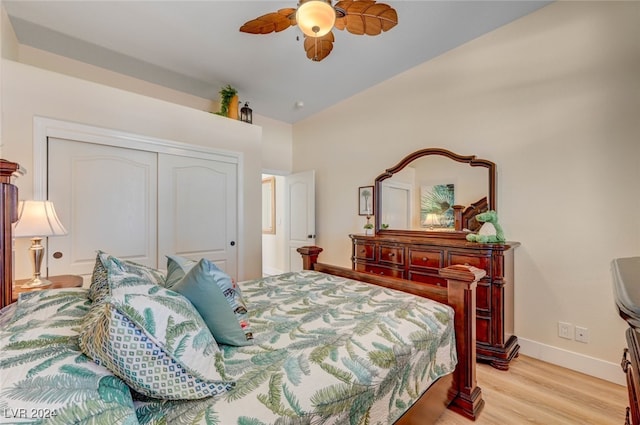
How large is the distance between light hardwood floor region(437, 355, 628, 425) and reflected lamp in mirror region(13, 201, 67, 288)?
110 inches

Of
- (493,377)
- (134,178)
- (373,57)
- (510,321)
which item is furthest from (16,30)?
(510,321)

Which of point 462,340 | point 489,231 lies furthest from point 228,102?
point 462,340

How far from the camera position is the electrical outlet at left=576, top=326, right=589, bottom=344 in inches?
84.6

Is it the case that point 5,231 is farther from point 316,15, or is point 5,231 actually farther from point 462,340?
point 462,340

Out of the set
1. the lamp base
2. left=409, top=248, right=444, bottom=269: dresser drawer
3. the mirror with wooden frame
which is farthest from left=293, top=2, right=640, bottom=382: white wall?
the lamp base

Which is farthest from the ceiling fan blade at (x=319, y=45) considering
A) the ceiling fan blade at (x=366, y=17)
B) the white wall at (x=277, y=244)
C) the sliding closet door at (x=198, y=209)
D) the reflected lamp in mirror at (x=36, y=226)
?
the white wall at (x=277, y=244)

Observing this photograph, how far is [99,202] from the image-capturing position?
2.53 meters

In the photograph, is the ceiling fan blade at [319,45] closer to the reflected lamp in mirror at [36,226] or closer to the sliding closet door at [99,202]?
the sliding closet door at [99,202]

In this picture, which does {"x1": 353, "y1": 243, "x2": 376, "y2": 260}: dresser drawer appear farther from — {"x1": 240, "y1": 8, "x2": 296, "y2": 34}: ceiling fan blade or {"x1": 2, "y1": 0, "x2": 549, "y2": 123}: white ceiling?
{"x1": 240, "y1": 8, "x2": 296, "y2": 34}: ceiling fan blade

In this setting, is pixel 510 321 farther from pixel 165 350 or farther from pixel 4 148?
pixel 4 148

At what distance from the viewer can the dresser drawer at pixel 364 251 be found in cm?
311

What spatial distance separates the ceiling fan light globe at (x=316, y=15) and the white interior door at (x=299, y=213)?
281cm

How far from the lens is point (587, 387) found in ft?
6.41

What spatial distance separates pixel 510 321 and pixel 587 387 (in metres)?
0.62
